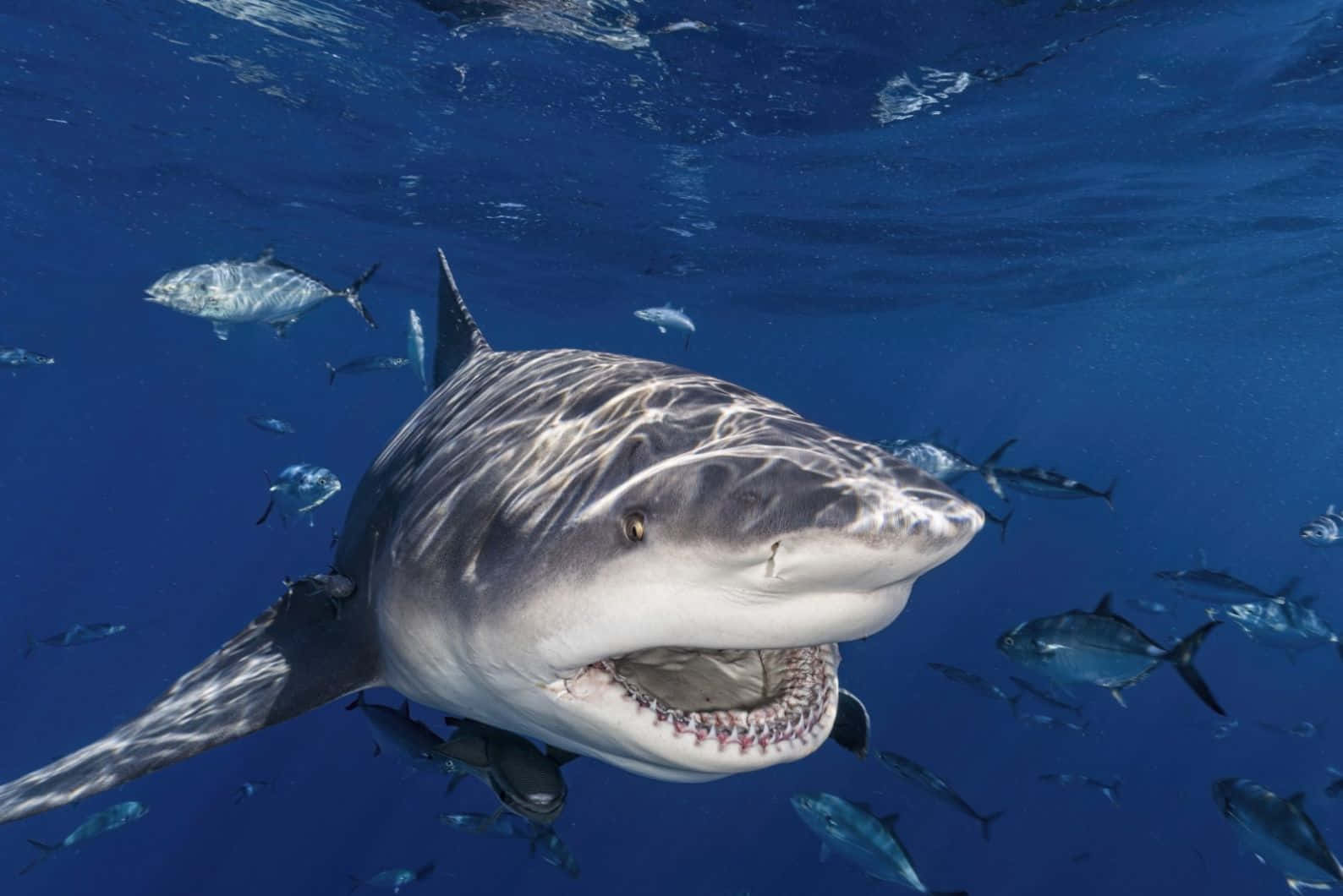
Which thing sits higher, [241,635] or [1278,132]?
[1278,132]

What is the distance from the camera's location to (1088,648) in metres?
6.02

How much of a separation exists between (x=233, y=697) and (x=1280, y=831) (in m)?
6.08

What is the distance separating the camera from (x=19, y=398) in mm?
99438

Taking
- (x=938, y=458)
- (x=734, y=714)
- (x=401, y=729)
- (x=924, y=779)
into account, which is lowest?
(x=924, y=779)

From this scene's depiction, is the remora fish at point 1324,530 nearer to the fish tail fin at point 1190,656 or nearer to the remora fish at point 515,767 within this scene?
the fish tail fin at point 1190,656

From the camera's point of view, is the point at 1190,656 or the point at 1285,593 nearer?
the point at 1190,656

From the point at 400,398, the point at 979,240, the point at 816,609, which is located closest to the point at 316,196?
the point at 979,240

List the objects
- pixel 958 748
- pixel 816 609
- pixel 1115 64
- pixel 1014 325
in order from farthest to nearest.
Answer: pixel 1014 325
pixel 958 748
pixel 1115 64
pixel 816 609

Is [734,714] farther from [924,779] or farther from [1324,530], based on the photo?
[1324,530]

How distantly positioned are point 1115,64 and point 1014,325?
25.9 metres

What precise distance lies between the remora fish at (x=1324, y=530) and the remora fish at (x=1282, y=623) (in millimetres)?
689

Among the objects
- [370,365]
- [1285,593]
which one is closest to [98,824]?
[370,365]

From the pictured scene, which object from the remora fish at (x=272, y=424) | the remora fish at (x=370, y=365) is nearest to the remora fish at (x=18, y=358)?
the remora fish at (x=272, y=424)

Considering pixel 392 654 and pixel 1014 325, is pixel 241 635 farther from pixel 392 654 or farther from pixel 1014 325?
pixel 1014 325
